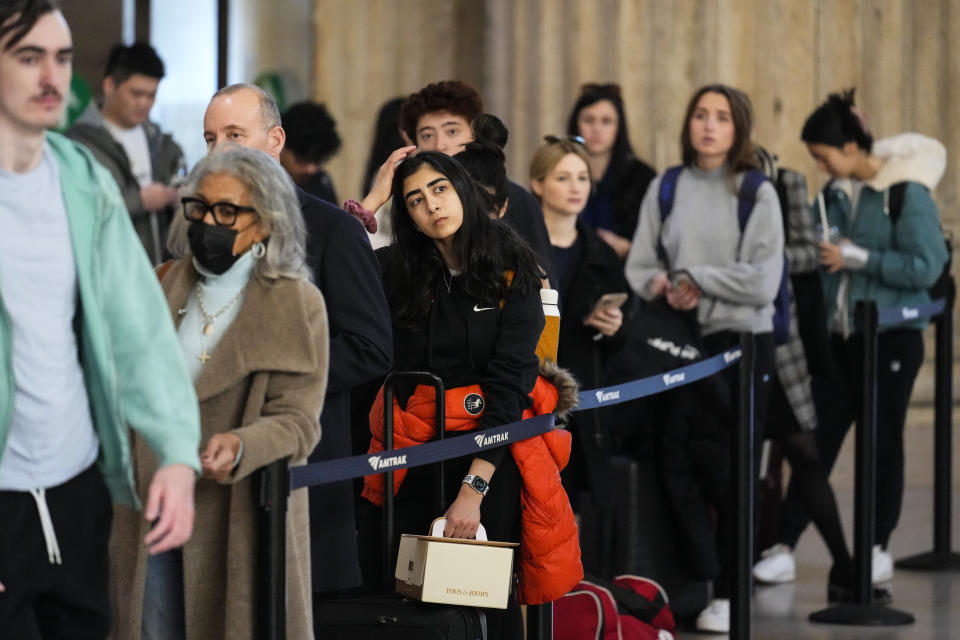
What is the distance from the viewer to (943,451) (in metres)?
7.70

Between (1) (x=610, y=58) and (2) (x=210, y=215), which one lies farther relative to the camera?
(1) (x=610, y=58)

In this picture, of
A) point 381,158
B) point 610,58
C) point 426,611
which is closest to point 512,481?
point 426,611

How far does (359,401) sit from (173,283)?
155 cm

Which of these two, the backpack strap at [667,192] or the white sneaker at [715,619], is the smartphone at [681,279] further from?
the white sneaker at [715,619]

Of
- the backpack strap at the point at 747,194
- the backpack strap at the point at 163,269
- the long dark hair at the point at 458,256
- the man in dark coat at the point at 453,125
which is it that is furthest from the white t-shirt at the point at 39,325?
the backpack strap at the point at 747,194

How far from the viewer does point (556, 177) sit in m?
5.97

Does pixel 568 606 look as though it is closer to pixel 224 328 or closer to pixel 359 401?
pixel 359 401

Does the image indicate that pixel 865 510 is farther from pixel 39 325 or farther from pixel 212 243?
pixel 39 325

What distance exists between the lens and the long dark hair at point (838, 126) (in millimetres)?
7184

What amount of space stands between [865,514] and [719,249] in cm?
122

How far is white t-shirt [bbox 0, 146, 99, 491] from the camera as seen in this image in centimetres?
262

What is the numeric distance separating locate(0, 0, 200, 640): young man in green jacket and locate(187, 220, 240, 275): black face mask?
41 cm

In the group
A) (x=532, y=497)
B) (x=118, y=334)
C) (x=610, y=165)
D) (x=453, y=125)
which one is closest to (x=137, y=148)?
(x=610, y=165)

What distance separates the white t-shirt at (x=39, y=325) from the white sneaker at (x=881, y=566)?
16.6ft
